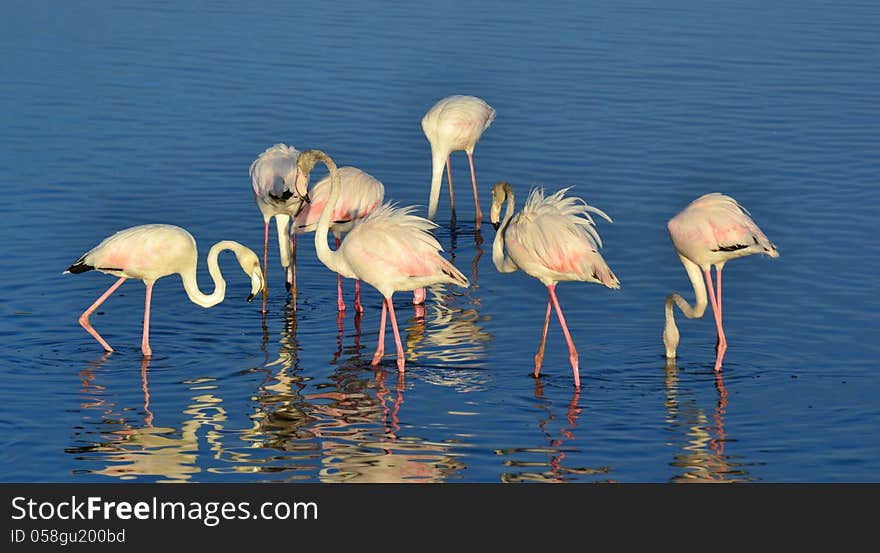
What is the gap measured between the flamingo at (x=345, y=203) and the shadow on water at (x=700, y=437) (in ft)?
10.7

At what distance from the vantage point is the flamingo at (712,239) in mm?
11180

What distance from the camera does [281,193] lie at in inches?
512

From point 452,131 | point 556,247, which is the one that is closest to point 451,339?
point 556,247

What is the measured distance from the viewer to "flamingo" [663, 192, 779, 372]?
11180 mm

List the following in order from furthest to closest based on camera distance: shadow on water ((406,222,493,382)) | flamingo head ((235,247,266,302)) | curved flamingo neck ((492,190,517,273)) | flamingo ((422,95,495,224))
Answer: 1. flamingo ((422,95,495,224))
2. flamingo head ((235,247,266,302))
3. shadow on water ((406,222,493,382))
4. curved flamingo neck ((492,190,517,273))

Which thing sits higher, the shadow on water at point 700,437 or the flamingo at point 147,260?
the flamingo at point 147,260

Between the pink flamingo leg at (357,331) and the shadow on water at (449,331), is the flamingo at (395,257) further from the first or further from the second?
the pink flamingo leg at (357,331)

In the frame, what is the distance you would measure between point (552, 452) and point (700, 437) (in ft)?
3.29

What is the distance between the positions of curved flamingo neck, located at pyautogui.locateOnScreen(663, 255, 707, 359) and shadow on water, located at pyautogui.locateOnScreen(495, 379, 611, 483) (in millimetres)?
1009

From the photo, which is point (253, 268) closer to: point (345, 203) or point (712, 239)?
point (345, 203)

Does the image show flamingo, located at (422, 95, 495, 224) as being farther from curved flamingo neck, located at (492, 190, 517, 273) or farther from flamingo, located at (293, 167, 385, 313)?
curved flamingo neck, located at (492, 190, 517, 273)

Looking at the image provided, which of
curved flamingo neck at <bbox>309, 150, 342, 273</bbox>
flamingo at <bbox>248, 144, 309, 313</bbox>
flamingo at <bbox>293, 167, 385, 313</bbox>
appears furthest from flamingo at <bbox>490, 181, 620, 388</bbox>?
flamingo at <bbox>248, 144, 309, 313</bbox>

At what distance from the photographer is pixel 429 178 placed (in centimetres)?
1730

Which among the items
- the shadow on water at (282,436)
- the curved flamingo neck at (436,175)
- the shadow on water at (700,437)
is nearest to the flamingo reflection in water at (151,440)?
the shadow on water at (282,436)
